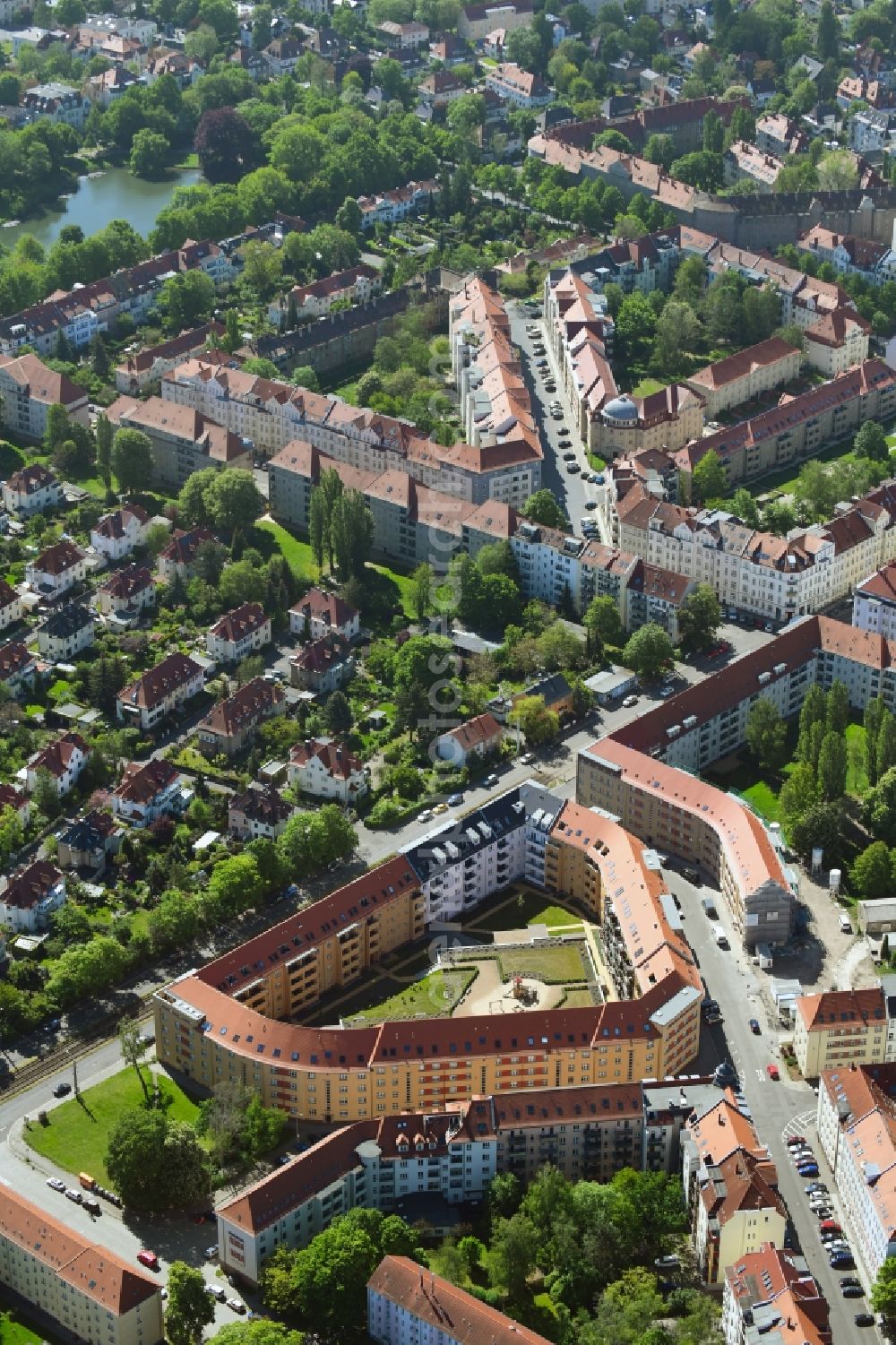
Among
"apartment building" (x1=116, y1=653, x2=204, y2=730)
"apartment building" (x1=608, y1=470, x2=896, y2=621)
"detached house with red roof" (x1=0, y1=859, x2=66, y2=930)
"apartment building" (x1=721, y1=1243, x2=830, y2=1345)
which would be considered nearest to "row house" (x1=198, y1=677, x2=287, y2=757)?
"apartment building" (x1=116, y1=653, x2=204, y2=730)

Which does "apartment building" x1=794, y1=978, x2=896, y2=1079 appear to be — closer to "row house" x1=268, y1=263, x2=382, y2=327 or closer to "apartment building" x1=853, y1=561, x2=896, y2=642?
"apartment building" x1=853, y1=561, x2=896, y2=642

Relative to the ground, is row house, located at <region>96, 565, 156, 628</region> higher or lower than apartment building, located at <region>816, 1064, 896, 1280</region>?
lower

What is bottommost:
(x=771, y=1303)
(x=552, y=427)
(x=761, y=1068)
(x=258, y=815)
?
(x=552, y=427)

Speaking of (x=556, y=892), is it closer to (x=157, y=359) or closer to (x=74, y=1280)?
(x=74, y=1280)

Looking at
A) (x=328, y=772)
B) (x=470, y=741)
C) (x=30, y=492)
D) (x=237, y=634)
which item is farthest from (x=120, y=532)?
(x=470, y=741)

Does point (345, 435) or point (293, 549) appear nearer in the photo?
point (293, 549)

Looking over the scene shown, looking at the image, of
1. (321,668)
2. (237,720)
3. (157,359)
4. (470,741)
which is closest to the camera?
(470,741)

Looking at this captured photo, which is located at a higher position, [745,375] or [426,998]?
[745,375]
